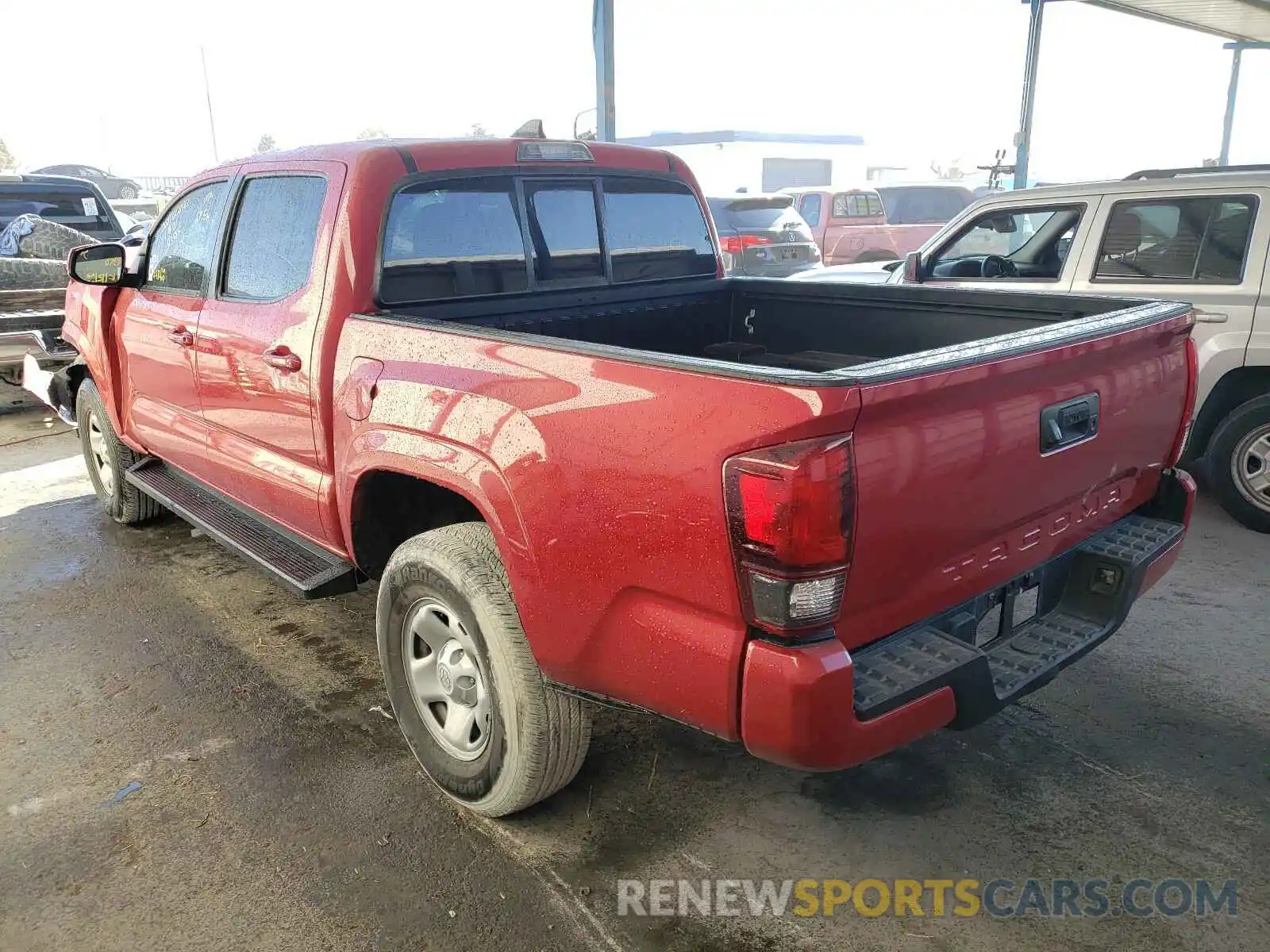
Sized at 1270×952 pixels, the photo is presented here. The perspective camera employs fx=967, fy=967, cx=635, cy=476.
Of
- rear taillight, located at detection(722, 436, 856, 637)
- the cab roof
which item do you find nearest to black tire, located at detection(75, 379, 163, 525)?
the cab roof

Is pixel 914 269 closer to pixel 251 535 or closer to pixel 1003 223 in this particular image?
pixel 1003 223

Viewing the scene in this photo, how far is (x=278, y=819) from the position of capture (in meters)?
2.88

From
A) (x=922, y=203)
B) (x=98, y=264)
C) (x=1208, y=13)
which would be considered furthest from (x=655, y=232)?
(x=1208, y=13)

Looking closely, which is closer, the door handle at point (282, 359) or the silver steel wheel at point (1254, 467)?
the door handle at point (282, 359)

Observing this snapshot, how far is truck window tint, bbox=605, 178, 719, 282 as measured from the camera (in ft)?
12.9

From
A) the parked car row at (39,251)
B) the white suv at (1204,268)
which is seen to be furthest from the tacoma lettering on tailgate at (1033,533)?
the parked car row at (39,251)

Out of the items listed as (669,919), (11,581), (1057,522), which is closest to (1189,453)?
(1057,522)

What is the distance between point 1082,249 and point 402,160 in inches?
162

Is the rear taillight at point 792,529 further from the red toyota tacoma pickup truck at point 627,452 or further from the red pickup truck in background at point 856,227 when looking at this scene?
the red pickup truck in background at point 856,227

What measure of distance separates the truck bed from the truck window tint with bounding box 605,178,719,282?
0.09 meters

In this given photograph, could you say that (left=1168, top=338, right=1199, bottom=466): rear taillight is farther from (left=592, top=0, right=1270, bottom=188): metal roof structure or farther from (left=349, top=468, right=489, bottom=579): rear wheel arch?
(left=592, top=0, right=1270, bottom=188): metal roof structure

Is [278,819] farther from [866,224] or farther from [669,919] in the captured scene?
[866,224]

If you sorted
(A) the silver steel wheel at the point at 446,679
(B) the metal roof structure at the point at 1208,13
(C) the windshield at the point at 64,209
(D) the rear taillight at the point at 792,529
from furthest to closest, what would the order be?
1. (B) the metal roof structure at the point at 1208,13
2. (C) the windshield at the point at 64,209
3. (A) the silver steel wheel at the point at 446,679
4. (D) the rear taillight at the point at 792,529

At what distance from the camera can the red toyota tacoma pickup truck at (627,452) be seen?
1999mm
